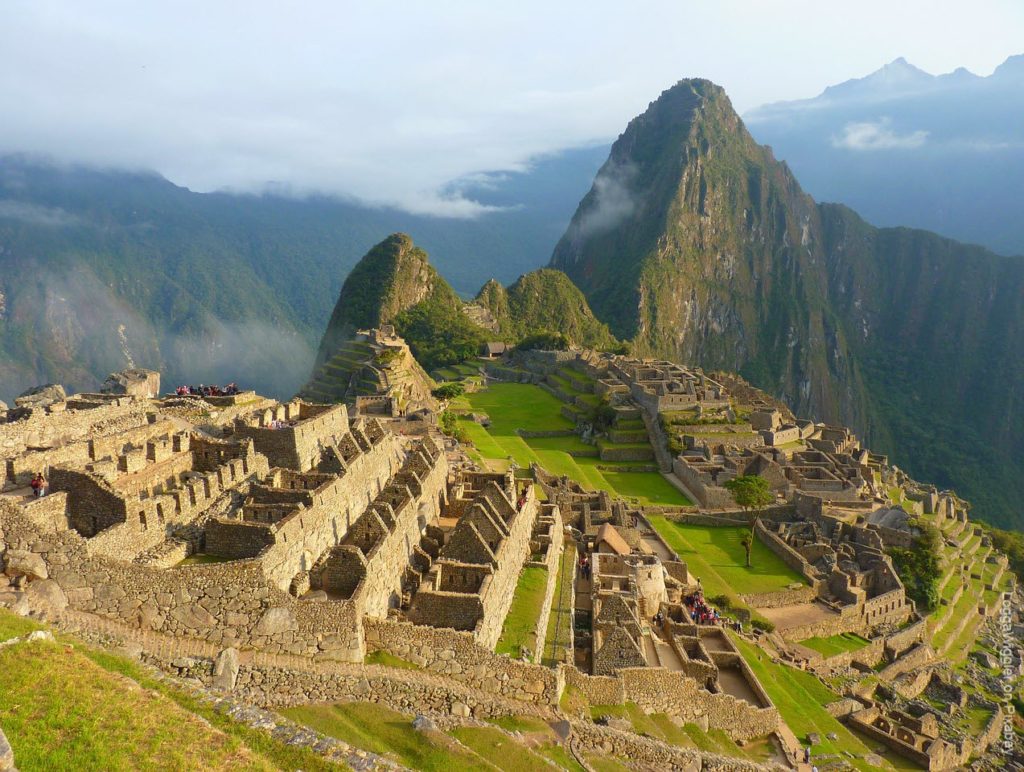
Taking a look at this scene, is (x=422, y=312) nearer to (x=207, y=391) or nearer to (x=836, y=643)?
(x=207, y=391)

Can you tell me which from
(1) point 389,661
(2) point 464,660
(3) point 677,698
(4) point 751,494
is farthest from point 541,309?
(1) point 389,661

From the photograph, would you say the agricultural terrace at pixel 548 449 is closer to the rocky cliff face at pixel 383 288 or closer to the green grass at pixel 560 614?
the green grass at pixel 560 614

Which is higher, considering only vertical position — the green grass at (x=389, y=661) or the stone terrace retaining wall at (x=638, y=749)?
the green grass at (x=389, y=661)

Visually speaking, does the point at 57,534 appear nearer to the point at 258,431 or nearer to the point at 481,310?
the point at 258,431

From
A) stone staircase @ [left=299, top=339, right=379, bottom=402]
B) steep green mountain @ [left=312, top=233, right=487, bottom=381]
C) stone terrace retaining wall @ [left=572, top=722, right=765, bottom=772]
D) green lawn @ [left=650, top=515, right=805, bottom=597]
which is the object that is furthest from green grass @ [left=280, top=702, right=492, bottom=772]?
steep green mountain @ [left=312, top=233, right=487, bottom=381]

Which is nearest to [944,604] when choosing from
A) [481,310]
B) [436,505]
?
[436,505]

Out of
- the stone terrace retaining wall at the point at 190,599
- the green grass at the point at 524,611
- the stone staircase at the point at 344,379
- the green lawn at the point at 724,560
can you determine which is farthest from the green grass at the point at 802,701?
the stone staircase at the point at 344,379

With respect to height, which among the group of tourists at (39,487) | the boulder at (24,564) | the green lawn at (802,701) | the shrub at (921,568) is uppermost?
the group of tourists at (39,487)

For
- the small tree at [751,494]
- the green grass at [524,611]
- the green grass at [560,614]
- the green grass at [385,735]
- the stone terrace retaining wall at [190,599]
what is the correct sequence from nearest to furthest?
the green grass at [385,735] < the stone terrace retaining wall at [190,599] < the green grass at [524,611] < the green grass at [560,614] < the small tree at [751,494]
